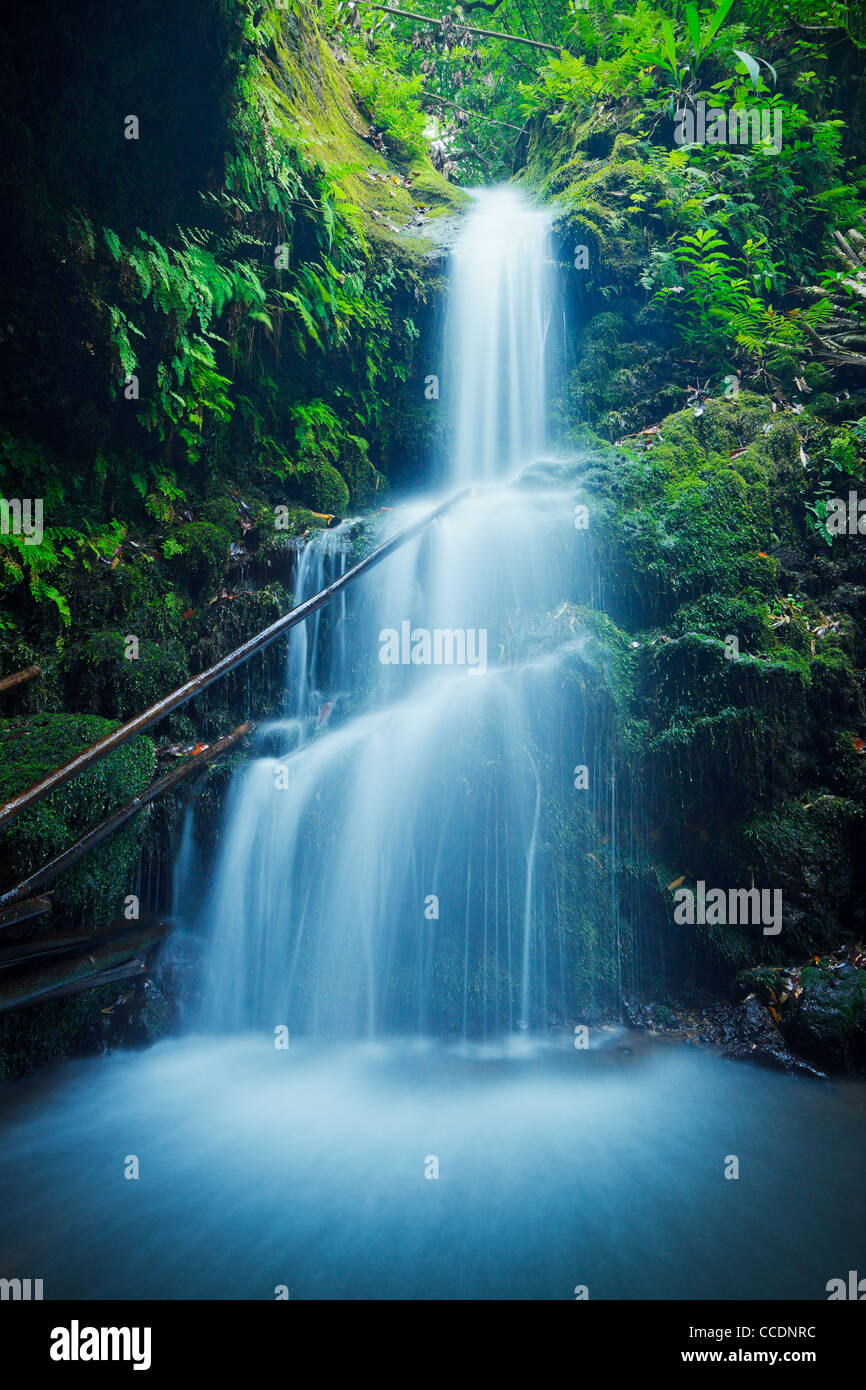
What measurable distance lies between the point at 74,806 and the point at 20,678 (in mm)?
1757

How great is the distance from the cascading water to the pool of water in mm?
16

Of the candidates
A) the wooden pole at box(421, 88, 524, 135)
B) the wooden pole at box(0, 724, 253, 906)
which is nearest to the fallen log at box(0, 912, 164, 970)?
the wooden pole at box(0, 724, 253, 906)

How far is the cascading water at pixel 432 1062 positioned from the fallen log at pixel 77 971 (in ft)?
1.80

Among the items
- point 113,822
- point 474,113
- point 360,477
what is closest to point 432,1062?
point 113,822

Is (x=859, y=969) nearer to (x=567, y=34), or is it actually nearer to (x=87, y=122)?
(x=87, y=122)

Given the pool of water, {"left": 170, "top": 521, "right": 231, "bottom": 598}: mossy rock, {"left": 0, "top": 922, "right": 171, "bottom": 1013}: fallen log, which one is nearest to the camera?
the pool of water

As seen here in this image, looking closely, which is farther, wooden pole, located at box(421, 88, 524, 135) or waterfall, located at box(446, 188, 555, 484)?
wooden pole, located at box(421, 88, 524, 135)

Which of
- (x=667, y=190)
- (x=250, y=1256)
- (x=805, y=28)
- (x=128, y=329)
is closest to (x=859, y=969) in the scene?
(x=250, y=1256)

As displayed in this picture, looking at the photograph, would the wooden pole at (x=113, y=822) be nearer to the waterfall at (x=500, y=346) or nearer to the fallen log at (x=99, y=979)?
the fallen log at (x=99, y=979)

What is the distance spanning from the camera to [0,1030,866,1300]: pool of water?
9.39 ft

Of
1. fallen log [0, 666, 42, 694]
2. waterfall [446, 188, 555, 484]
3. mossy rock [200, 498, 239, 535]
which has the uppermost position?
waterfall [446, 188, 555, 484]

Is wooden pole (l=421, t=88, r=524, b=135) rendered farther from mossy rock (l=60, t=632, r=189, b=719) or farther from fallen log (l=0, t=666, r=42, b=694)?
fallen log (l=0, t=666, r=42, b=694)

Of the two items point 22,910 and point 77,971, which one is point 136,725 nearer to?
point 22,910
